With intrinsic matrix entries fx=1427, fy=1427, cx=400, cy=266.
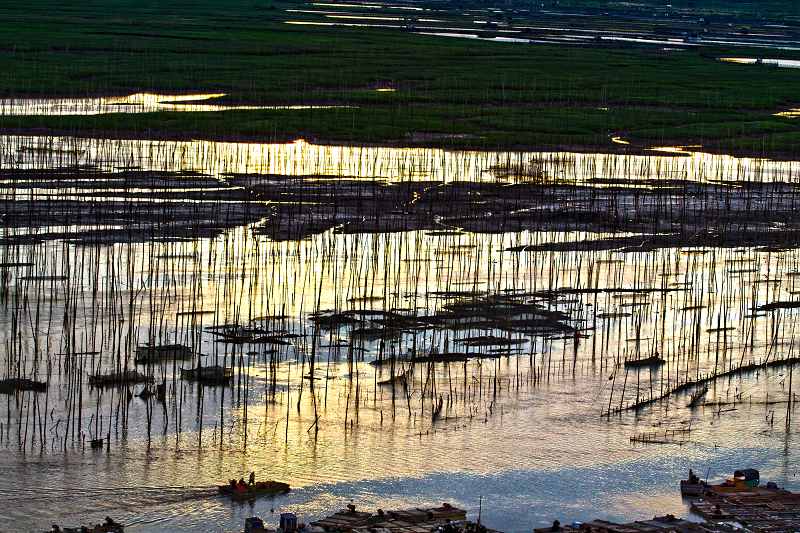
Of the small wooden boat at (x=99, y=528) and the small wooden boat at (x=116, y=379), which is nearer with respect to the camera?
the small wooden boat at (x=99, y=528)

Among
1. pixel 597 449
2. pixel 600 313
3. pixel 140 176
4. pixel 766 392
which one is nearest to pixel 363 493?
pixel 597 449

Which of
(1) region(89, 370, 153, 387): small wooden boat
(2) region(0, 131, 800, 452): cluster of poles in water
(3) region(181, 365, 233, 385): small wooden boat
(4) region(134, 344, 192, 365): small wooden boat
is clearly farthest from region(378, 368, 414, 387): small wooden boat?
(1) region(89, 370, 153, 387): small wooden boat

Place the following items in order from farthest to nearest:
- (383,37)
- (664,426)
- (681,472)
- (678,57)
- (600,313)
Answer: (383,37)
(678,57)
(600,313)
(664,426)
(681,472)

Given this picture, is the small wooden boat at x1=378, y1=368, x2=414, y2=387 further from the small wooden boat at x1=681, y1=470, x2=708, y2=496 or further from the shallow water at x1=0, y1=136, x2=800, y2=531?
the small wooden boat at x1=681, y1=470, x2=708, y2=496

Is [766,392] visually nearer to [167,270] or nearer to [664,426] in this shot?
[664,426]

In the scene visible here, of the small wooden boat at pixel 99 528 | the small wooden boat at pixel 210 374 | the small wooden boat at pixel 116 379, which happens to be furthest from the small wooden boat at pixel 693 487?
the small wooden boat at pixel 116 379

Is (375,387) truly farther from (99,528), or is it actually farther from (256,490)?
(99,528)

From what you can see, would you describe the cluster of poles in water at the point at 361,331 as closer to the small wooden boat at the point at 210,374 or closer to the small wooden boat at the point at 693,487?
the small wooden boat at the point at 210,374
